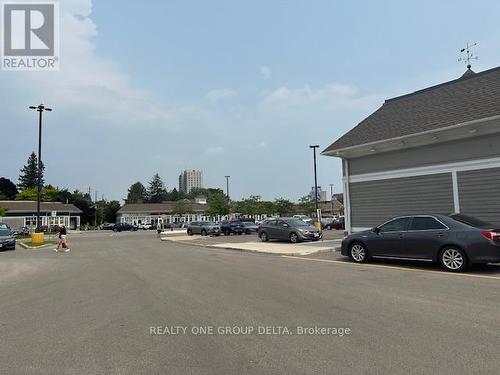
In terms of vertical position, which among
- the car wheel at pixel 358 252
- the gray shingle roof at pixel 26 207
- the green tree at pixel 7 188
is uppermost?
the green tree at pixel 7 188

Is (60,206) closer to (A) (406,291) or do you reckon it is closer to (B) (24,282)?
(B) (24,282)

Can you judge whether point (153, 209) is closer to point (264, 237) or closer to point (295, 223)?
point (264, 237)

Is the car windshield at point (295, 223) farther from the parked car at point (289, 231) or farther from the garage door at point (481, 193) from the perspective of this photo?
the garage door at point (481, 193)

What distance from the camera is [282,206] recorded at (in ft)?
250

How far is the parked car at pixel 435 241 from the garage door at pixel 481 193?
343 centimetres

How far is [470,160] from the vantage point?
1559 cm

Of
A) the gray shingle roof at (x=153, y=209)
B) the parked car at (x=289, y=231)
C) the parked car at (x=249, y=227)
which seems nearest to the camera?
the parked car at (x=289, y=231)

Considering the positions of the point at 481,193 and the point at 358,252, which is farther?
the point at 481,193

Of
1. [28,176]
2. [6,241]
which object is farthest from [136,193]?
[6,241]

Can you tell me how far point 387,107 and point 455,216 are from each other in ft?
37.4

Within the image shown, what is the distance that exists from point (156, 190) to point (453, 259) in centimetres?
16707

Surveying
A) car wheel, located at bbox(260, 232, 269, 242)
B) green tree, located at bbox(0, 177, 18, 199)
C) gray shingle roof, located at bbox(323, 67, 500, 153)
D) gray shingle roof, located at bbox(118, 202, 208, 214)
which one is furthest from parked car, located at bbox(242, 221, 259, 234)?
green tree, located at bbox(0, 177, 18, 199)

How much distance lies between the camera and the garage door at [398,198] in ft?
54.0

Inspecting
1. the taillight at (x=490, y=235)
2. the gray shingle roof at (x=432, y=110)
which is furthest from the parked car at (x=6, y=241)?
the taillight at (x=490, y=235)
